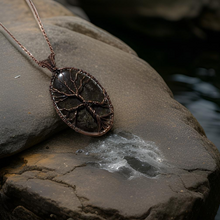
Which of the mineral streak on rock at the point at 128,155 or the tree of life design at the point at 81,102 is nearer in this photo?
the mineral streak on rock at the point at 128,155

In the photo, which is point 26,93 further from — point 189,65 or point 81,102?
point 189,65

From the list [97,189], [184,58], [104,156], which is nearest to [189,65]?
[184,58]

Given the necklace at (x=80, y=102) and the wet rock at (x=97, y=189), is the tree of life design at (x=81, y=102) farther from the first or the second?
the wet rock at (x=97, y=189)

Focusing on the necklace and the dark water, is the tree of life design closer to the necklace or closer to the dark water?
the necklace

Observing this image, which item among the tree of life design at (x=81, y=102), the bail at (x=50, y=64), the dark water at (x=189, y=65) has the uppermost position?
the bail at (x=50, y=64)

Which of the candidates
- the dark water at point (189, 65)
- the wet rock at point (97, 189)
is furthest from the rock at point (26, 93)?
the dark water at point (189, 65)

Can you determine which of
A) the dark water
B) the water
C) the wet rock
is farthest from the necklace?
the water

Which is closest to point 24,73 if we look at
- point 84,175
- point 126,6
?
point 84,175

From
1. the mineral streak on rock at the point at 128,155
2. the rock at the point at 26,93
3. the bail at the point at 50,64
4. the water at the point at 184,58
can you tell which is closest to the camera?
the mineral streak on rock at the point at 128,155
